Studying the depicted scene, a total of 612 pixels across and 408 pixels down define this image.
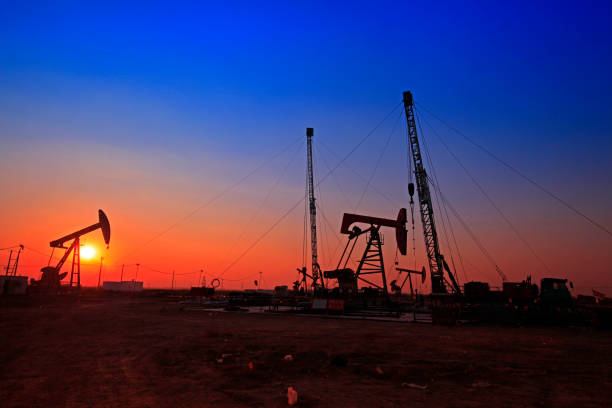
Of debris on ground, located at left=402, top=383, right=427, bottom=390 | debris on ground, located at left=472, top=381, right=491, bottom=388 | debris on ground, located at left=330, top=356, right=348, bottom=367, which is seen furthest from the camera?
debris on ground, located at left=330, top=356, right=348, bottom=367

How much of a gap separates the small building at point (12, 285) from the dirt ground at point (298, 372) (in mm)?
51319

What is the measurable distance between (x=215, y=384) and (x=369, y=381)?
4.11 m

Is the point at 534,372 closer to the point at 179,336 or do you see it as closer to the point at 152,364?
the point at 152,364

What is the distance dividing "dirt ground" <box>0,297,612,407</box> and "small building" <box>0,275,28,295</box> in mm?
51319

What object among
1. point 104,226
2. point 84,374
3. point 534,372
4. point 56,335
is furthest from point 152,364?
point 104,226

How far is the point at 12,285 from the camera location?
53938 millimetres

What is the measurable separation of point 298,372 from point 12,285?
66214mm

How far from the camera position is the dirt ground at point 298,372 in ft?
24.0

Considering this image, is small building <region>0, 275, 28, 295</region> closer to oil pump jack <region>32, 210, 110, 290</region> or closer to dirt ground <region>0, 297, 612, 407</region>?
oil pump jack <region>32, 210, 110, 290</region>

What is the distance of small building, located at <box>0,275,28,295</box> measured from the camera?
174ft

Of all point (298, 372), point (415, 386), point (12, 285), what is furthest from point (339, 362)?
point (12, 285)

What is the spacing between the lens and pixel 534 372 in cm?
958

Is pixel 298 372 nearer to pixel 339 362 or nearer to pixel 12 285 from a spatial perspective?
pixel 339 362

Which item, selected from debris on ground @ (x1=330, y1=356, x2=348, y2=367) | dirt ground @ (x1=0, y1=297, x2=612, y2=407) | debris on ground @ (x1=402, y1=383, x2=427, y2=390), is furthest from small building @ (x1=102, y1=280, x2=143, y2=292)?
debris on ground @ (x1=402, y1=383, x2=427, y2=390)
